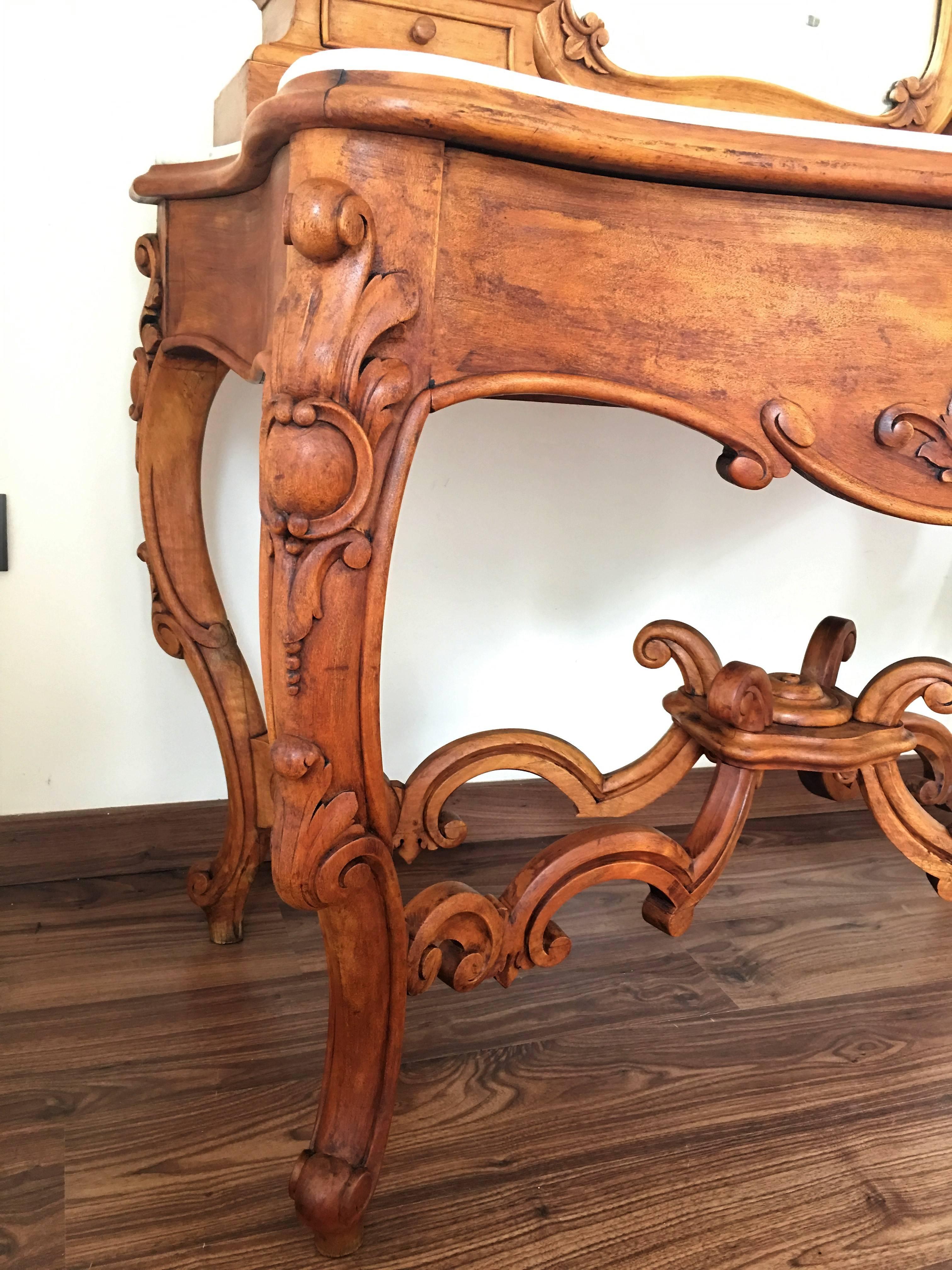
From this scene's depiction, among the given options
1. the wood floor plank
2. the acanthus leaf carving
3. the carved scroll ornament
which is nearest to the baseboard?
the wood floor plank

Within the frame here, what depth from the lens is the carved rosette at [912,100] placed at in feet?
3.39

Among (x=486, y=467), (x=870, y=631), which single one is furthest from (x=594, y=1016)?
(x=870, y=631)

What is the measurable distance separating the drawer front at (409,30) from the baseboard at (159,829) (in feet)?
2.40

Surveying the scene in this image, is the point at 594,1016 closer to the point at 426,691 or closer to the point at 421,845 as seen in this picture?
the point at 421,845

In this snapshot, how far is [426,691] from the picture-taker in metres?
1.32

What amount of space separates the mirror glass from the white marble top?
0.43 m

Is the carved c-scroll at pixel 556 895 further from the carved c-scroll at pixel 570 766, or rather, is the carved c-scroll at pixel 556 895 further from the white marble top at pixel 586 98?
the white marble top at pixel 586 98

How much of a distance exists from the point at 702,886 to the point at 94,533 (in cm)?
74

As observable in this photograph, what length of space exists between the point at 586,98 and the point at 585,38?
44 cm

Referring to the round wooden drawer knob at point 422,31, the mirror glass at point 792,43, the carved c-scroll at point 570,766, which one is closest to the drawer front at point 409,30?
the round wooden drawer knob at point 422,31

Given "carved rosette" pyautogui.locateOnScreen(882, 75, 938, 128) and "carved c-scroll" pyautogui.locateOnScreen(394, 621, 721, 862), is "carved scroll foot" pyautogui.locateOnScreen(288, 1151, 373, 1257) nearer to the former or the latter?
"carved c-scroll" pyautogui.locateOnScreen(394, 621, 721, 862)

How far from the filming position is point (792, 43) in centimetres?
102

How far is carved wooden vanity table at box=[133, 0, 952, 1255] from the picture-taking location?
0.55m

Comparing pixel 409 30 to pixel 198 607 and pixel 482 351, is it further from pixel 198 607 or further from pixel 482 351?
pixel 198 607
